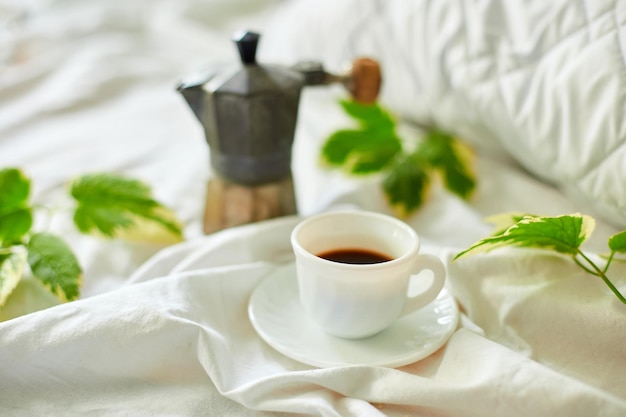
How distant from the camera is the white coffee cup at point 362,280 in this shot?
1.53 ft

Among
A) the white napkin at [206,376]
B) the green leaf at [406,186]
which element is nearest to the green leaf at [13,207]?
the white napkin at [206,376]

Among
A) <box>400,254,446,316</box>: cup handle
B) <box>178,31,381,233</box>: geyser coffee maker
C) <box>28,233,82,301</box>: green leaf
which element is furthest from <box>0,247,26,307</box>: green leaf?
<box>400,254,446,316</box>: cup handle

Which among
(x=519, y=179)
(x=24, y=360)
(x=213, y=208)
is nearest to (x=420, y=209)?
(x=519, y=179)

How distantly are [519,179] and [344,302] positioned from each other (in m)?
0.34

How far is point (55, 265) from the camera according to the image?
551 millimetres

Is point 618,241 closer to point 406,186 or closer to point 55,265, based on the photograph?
point 406,186

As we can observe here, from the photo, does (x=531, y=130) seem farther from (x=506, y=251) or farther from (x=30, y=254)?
(x=30, y=254)

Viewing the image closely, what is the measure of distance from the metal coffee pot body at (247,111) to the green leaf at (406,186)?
0.14m

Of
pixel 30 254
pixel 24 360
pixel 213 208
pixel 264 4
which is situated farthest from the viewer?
pixel 264 4

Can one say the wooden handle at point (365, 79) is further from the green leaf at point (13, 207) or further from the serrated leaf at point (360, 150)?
the green leaf at point (13, 207)

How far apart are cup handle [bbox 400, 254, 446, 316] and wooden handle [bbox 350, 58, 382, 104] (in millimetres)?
251

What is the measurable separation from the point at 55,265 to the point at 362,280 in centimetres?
28

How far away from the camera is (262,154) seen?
0.63 meters

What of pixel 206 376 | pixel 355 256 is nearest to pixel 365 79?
pixel 355 256
